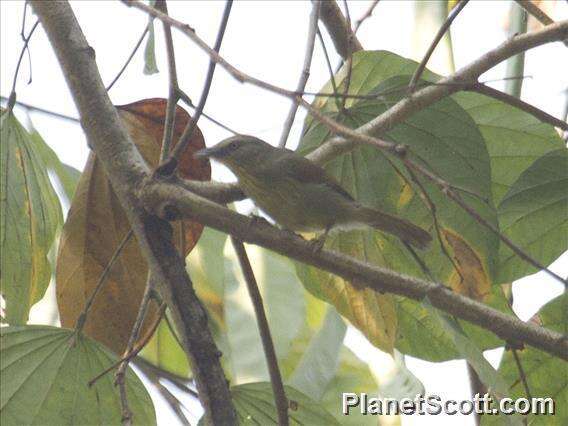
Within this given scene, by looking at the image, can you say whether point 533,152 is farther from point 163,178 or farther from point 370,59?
point 163,178

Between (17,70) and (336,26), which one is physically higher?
(336,26)

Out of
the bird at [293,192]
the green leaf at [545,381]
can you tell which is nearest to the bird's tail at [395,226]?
the bird at [293,192]

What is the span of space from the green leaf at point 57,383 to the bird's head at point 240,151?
0.73 meters

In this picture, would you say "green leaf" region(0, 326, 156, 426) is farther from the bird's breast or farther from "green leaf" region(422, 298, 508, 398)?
"green leaf" region(422, 298, 508, 398)

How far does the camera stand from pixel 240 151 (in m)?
2.82

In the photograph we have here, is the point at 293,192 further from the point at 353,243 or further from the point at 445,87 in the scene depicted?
the point at 445,87

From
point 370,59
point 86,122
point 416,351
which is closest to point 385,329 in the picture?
point 416,351

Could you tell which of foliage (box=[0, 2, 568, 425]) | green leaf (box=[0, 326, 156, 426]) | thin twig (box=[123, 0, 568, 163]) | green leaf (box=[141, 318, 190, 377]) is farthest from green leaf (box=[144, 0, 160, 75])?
green leaf (box=[141, 318, 190, 377])

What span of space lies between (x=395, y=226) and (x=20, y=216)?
924 millimetres

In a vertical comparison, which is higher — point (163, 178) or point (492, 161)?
point (492, 161)

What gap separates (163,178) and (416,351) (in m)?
1.02

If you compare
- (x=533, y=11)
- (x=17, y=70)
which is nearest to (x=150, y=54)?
(x=17, y=70)

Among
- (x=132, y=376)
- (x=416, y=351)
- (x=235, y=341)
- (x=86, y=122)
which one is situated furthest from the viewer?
(x=235, y=341)

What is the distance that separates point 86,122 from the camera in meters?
2.04
